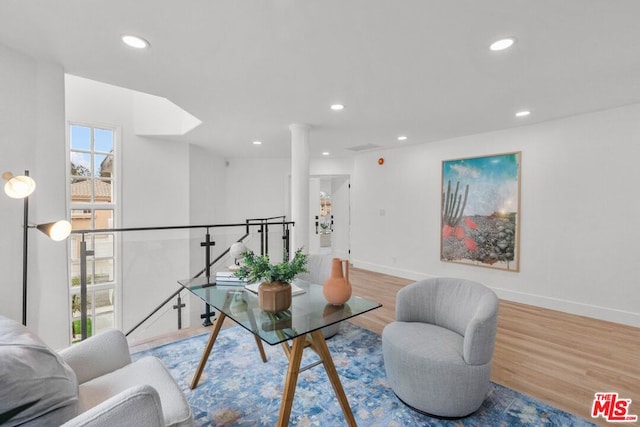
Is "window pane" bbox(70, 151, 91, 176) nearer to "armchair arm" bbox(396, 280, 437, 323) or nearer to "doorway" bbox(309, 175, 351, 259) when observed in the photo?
"doorway" bbox(309, 175, 351, 259)

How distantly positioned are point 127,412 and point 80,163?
4.67m

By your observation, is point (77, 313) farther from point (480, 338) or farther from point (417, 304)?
point (480, 338)

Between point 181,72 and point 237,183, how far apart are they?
4.22 m

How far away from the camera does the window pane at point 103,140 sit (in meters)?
4.49

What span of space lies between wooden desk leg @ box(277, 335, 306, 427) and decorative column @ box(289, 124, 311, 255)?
7.36 ft

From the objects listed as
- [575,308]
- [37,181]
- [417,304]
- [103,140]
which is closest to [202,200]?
[103,140]

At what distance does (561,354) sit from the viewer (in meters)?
2.61

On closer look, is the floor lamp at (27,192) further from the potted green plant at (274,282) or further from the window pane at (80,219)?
the window pane at (80,219)

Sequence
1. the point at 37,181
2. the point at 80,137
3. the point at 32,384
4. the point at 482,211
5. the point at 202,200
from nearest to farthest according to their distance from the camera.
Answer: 1. the point at 32,384
2. the point at 37,181
3. the point at 482,211
4. the point at 80,137
5. the point at 202,200

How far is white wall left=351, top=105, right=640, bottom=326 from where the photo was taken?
3.20 metres

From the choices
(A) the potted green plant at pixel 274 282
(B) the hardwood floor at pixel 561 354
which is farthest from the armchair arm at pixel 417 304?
(A) the potted green plant at pixel 274 282

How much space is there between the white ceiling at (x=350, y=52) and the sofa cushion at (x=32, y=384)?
→ 160cm

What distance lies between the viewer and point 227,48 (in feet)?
6.45

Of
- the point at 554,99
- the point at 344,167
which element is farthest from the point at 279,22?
the point at 344,167
